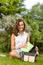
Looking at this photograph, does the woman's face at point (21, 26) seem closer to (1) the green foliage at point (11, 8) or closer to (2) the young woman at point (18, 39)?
(2) the young woman at point (18, 39)

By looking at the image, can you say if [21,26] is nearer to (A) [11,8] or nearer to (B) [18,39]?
(B) [18,39]

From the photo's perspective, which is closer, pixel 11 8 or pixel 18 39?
pixel 18 39

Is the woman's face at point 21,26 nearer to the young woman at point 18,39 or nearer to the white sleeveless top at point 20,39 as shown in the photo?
the young woman at point 18,39

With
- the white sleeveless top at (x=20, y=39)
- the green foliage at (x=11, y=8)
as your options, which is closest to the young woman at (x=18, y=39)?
the white sleeveless top at (x=20, y=39)

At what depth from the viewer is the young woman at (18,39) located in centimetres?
381

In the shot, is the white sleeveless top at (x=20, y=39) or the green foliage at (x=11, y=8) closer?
the white sleeveless top at (x=20, y=39)

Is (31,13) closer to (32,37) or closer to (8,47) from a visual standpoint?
(32,37)

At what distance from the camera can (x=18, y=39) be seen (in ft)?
12.8

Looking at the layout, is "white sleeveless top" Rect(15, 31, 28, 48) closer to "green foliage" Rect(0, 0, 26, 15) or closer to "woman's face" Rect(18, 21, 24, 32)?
"woman's face" Rect(18, 21, 24, 32)

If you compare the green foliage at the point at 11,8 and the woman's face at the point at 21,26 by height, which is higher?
the woman's face at the point at 21,26

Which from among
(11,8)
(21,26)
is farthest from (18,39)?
(11,8)

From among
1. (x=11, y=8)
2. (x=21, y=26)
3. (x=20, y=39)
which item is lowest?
(x=11, y=8)

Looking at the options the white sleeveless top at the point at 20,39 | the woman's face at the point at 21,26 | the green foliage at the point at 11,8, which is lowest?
the green foliage at the point at 11,8

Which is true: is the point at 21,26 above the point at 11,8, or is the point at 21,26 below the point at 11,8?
above
